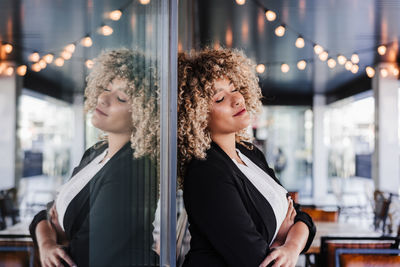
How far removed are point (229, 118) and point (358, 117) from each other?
800cm

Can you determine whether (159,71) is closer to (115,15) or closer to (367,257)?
(115,15)

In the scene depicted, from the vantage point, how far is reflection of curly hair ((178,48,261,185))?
1413 mm

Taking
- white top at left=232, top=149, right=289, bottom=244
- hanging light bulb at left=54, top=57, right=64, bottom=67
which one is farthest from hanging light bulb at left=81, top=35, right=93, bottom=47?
white top at left=232, top=149, right=289, bottom=244

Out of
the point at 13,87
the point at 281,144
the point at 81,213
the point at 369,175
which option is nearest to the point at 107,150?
the point at 81,213

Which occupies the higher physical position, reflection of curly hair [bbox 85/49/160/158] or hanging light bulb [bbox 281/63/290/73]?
hanging light bulb [bbox 281/63/290/73]

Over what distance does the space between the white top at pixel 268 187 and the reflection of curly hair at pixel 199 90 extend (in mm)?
178

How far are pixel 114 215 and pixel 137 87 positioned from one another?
450 mm

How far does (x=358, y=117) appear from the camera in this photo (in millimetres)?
8625

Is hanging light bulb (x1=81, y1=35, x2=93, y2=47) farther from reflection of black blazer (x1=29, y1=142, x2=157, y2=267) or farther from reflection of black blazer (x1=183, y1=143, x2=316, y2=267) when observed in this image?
reflection of black blazer (x1=183, y1=143, x2=316, y2=267)

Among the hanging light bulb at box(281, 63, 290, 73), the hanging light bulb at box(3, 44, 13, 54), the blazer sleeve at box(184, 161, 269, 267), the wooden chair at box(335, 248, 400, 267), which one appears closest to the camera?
the hanging light bulb at box(3, 44, 13, 54)

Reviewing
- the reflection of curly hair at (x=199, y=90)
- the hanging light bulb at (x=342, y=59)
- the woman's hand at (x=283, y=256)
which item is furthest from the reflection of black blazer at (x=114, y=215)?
the hanging light bulb at (x=342, y=59)

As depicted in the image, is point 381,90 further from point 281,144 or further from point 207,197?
point 207,197

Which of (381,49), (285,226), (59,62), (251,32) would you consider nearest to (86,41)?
(59,62)

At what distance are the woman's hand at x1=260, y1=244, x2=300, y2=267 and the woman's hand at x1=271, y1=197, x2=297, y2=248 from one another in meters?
0.02
